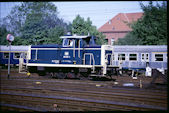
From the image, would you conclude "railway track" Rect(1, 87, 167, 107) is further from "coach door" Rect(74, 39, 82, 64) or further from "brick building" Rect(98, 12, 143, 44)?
"brick building" Rect(98, 12, 143, 44)

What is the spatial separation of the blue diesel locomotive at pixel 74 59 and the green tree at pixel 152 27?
9822 millimetres

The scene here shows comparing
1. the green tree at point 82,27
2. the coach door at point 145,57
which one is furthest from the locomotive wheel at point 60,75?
the coach door at point 145,57

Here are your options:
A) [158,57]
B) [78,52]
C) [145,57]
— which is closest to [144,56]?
[145,57]

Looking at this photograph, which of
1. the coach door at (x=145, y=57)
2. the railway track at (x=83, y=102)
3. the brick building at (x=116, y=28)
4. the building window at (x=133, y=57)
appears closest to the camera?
the railway track at (x=83, y=102)

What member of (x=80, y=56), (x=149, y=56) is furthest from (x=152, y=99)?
(x=149, y=56)

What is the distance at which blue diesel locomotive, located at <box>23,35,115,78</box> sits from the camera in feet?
36.7

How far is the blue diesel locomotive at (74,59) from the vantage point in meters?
11.2

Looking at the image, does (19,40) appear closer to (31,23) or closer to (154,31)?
(31,23)

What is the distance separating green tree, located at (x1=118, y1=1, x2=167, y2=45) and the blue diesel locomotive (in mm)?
9822

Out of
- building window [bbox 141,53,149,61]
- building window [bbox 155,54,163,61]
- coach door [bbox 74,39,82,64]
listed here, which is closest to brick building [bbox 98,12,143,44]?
building window [bbox 141,53,149,61]

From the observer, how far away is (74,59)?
11.5 m

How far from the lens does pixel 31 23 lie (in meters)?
23.3

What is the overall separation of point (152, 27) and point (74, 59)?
13.0m

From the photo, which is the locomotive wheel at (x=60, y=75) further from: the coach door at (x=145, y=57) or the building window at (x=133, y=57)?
the coach door at (x=145, y=57)
